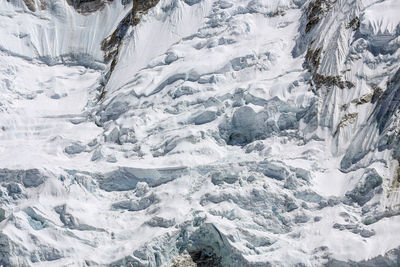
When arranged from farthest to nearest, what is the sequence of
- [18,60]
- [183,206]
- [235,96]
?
[18,60], [235,96], [183,206]

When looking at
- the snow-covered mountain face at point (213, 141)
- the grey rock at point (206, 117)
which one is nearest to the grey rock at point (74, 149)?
the snow-covered mountain face at point (213, 141)

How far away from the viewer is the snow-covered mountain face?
149ft

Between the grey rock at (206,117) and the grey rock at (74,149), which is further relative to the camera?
the grey rock at (74,149)

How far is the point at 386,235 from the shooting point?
43.3m

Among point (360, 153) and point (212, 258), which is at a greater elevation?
point (360, 153)

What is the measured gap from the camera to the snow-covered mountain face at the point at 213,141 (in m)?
45.4

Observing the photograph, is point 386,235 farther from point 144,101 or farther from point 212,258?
point 144,101

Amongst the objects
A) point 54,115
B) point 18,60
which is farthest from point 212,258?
point 18,60

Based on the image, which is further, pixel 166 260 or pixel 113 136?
pixel 113 136

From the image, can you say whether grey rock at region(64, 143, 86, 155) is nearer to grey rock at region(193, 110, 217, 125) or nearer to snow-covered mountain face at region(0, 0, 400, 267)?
snow-covered mountain face at region(0, 0, 400, 267)

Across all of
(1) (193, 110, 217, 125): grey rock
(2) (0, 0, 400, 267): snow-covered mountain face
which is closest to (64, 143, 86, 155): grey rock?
(2) (0, 0, 400, 267): snow-covered mountain face

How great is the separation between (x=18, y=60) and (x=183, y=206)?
22082mm

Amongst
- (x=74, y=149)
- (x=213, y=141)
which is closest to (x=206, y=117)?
(x=213, y=141)

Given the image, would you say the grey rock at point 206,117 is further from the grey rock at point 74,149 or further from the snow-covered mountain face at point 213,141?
the grey rock at point 74,149
